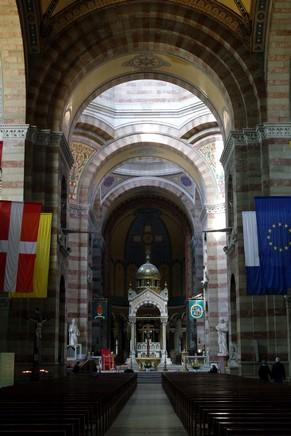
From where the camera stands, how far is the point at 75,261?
31.1 m

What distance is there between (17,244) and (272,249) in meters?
6.47

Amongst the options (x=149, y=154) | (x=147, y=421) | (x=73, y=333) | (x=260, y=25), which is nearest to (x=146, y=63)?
(x=260, y=25)

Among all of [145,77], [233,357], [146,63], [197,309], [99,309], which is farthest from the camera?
[99,309]

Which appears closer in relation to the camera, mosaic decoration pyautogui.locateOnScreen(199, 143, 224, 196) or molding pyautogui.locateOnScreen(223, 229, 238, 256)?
molding pyautogui.locateOnScreen(223, 229, 238, 256)

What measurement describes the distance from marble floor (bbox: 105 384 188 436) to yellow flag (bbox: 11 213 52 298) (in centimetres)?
362

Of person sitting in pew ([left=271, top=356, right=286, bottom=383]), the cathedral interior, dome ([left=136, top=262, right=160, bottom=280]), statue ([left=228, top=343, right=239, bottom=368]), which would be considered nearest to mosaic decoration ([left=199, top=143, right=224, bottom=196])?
the cathedral interior

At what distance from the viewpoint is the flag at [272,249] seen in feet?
52.7

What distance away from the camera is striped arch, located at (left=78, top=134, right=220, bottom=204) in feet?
104

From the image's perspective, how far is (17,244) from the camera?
1532cm

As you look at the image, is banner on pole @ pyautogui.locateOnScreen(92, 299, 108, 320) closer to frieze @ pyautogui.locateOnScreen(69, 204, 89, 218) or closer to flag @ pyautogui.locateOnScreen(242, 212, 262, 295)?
frieze @ pyautogui.locateOnScreen(69, 204, 89, 218)

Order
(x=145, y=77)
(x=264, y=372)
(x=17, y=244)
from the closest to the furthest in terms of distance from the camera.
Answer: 1. (x=17, y=244)
2. (x=264, y=372)
3. (x=145, y=77)

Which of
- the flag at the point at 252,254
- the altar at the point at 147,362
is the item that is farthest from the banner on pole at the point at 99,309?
the flag at the point at 252,254

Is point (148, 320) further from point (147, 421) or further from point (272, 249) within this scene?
point (147, 421)

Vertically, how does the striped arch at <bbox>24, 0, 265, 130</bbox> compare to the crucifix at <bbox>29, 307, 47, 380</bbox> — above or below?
above
